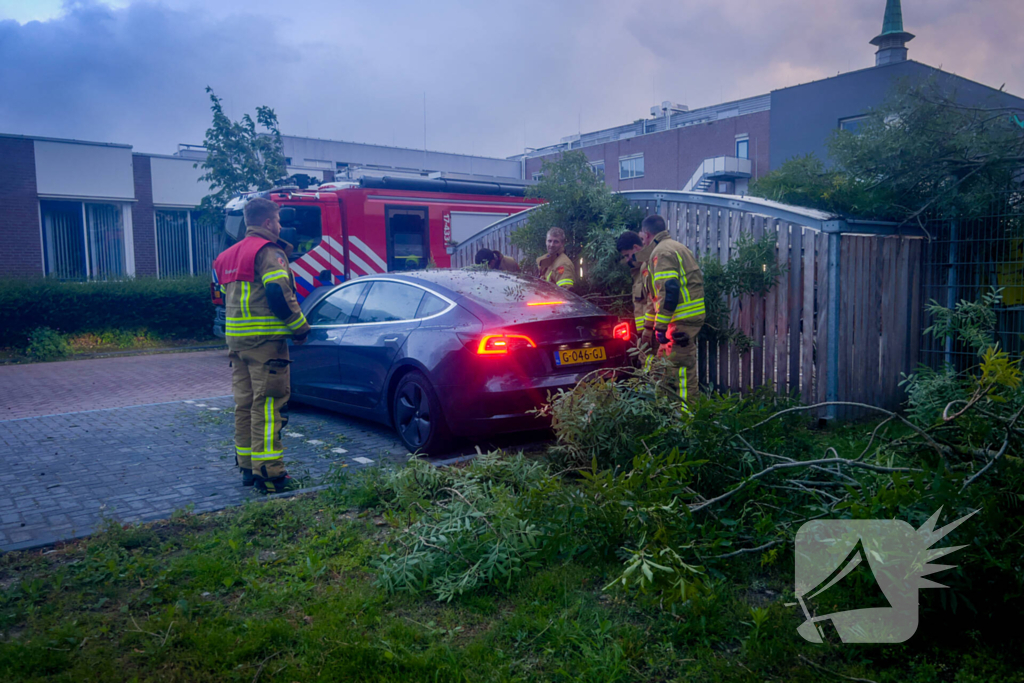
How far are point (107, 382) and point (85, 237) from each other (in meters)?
11.6

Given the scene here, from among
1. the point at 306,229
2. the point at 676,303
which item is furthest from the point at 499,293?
the point at 306,229

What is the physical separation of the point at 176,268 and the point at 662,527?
21745mm

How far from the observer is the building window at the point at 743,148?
132ft

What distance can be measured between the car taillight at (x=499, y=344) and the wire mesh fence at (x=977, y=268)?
4.27 meters

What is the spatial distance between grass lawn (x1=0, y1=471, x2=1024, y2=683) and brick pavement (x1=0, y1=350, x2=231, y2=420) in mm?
5925

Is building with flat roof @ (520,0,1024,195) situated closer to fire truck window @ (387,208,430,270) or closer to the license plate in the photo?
fire truck window @ (387,208,430,270)

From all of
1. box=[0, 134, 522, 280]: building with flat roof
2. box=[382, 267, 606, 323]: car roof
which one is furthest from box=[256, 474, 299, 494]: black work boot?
box=[0, 134, 522, 280]: building with flat roof

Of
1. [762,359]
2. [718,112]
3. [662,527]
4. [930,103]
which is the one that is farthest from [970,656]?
[718,112]

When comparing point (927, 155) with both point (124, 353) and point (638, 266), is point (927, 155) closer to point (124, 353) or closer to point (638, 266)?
point (638, 266)

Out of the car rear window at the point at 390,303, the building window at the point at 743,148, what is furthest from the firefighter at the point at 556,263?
the building window at the point at 743,148

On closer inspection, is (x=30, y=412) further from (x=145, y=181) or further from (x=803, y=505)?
(x=145, y=181)

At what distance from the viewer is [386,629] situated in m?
3.00

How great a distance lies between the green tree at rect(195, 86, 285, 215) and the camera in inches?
673

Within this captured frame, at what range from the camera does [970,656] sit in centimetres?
262
